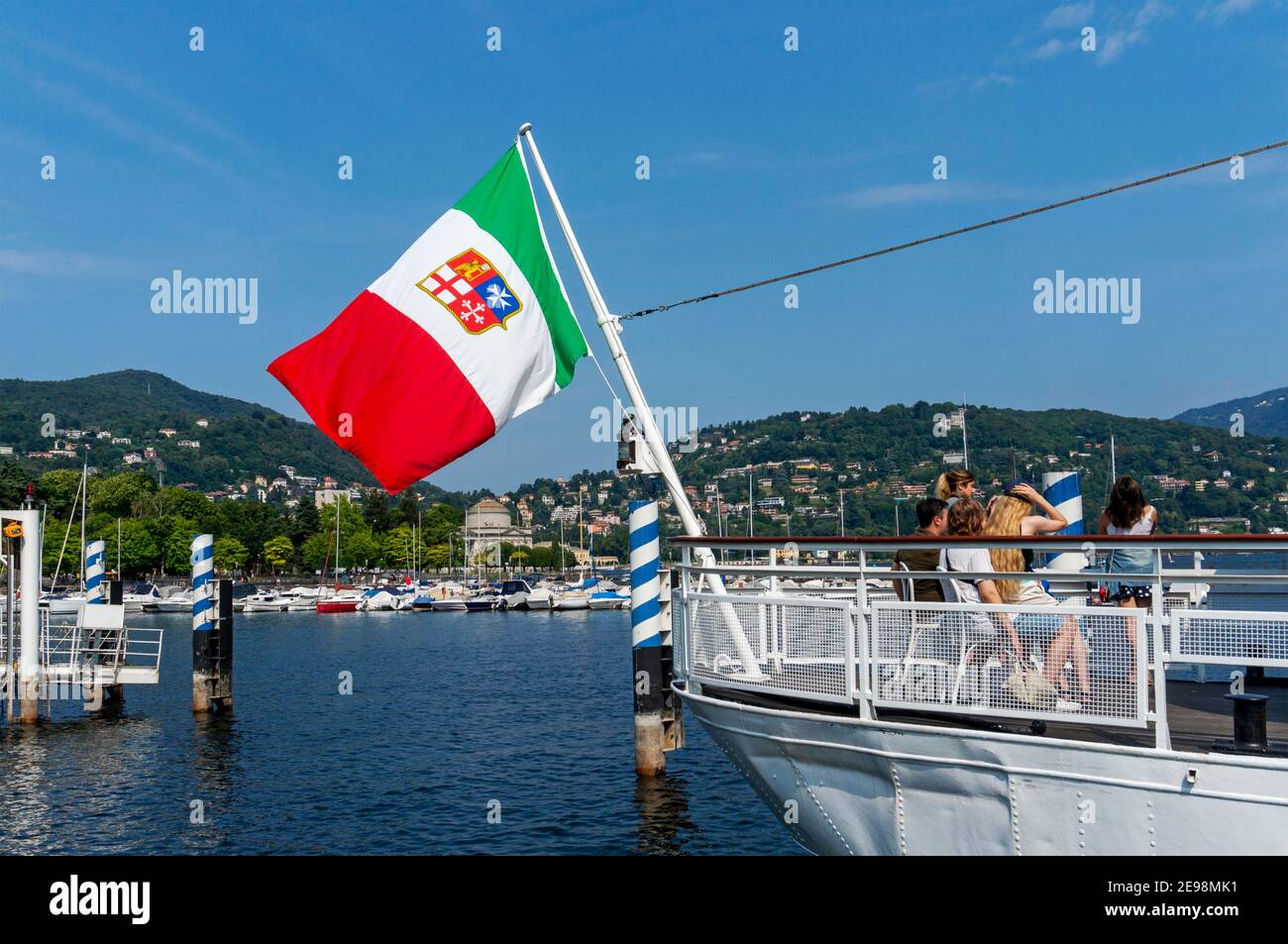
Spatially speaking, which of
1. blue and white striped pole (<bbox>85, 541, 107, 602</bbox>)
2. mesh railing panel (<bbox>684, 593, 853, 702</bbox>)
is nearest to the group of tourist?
mesh railing panel (<bbox>684, 593, 853, 702</bbox>)

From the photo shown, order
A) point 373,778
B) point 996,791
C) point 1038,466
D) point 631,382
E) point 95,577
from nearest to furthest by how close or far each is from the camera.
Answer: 1. point 996,791
2. point 631,382
3. point 373,778
4. point 95,577
5. point 1038,466

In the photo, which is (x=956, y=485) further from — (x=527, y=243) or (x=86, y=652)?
(x=86, y=652)

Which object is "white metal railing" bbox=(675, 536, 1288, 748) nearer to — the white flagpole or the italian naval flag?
the white flagpole

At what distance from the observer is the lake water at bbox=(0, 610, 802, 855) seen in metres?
17.1

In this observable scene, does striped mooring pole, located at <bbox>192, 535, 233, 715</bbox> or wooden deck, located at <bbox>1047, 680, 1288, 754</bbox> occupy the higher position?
wooden deck, located at <bbox>1047, 680, 1288, 754</bbox>

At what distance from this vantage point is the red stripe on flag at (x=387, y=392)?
11734 millimetres

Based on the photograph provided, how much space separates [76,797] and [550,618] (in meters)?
68.3

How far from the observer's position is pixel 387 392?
11.9 metres

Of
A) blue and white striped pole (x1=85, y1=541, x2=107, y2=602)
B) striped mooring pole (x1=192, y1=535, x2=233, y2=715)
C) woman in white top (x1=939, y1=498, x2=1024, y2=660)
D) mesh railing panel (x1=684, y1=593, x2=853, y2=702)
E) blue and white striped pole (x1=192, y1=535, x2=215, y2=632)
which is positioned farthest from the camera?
blue and white striped pole (x1=85, y1=541, x2=107, y2=602)

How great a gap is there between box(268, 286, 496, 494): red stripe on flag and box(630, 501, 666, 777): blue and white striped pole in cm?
383

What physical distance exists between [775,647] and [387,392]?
512 cm

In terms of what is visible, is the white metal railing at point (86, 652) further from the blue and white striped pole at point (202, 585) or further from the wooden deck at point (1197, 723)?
the wooden deck at point (1197, 723)

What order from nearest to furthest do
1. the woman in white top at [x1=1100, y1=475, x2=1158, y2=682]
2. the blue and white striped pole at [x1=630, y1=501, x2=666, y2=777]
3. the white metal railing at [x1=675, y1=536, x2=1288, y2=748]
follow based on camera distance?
the white metal railing at [x1=675, y1=536, x2=1288, y2=748]
the woman in white top at [x1=1100, y1=475, x2=1158, y2=682]
the blue and white striped pole at [x1=630, y1=501, x2=666, y2=777]

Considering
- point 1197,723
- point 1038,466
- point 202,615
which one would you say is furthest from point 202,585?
point 1038,466
